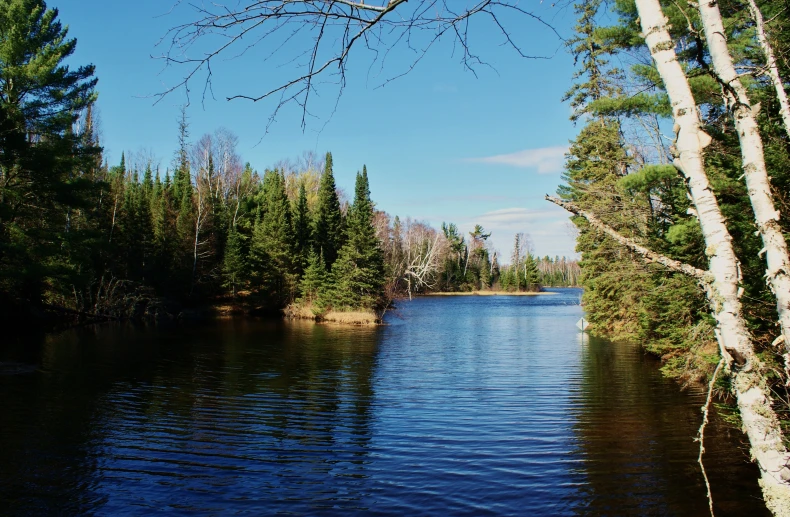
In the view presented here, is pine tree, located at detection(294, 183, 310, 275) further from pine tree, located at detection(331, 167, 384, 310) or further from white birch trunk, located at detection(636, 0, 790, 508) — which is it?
white birch trunk, located at detection(636, 0, 790, 508)

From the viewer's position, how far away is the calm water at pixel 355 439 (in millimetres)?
6758

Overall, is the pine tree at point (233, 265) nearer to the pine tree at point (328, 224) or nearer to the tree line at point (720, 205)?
the pine tree at point (328, 224)

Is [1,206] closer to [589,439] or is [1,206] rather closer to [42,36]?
[42,36]

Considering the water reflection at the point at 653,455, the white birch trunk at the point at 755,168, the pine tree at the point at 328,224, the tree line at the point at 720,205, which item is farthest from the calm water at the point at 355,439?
the pine tree at the point at 328,224

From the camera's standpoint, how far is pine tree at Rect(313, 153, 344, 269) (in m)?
49.9

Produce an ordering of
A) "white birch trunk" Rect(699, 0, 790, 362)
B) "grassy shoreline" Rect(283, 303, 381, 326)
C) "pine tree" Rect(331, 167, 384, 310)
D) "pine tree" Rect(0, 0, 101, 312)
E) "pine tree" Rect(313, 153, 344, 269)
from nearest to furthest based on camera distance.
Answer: "white birch trunk" Rect(699, 0, 790, 362)
"pine tree" Rect(0, 0, 101, 312)
"grassy shoreline" Rect(283, 303, 381, 326)
"pine tree" Rect(331, 167, 384, 310)
"pine tree" Rect(313, 153, 344, 269)

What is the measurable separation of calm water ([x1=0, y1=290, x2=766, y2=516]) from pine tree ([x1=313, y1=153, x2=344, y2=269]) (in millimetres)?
31624

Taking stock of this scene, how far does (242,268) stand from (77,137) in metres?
20.3

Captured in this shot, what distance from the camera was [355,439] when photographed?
30.7 feet

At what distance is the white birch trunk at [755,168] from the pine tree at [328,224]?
1797 inches

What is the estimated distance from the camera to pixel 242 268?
43031 millimetres

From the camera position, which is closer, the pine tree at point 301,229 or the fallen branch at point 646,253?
the fallen branch at point 646,253

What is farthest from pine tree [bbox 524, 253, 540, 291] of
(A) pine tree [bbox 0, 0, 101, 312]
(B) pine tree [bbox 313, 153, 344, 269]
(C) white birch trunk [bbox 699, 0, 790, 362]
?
(C) white birch trunk [bbox 699, 0, 790, 362]

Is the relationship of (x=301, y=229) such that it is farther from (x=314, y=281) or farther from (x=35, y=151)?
(x=35, y=151)
